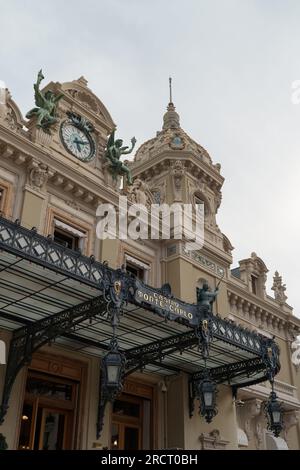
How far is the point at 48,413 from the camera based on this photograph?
1789 centimetres

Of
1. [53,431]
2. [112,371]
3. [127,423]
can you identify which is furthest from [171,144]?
[112,371]

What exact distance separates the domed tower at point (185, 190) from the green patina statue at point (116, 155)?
2155 mm

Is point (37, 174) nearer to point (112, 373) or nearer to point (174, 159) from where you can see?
point (112, 373)

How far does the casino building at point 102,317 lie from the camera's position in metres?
15.2

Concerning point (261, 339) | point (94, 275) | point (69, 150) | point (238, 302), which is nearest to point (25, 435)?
point (94, 275)

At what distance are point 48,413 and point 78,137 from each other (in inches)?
394

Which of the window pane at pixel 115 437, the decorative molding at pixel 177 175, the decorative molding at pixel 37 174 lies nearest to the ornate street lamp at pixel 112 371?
the window pane at pixel 115 437

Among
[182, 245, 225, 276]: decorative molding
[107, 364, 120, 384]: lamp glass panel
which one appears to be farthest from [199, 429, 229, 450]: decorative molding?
[107, 364, 120, 384]: lamp glass panel

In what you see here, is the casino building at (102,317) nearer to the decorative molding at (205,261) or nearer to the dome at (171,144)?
the decorative molding at (205,261)

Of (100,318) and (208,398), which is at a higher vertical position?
(100,318)

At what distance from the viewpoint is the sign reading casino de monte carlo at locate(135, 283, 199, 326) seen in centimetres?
1581

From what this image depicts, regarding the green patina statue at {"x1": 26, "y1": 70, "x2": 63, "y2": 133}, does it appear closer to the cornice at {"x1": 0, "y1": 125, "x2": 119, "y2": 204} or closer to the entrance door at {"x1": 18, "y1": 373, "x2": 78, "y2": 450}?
the cornice at {"x1": 0, "y1": 125, "x2": 119, "y2": 204}

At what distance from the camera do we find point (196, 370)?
20922 millimetres

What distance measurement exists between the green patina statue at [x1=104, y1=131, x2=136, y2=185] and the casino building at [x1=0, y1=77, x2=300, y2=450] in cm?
24
